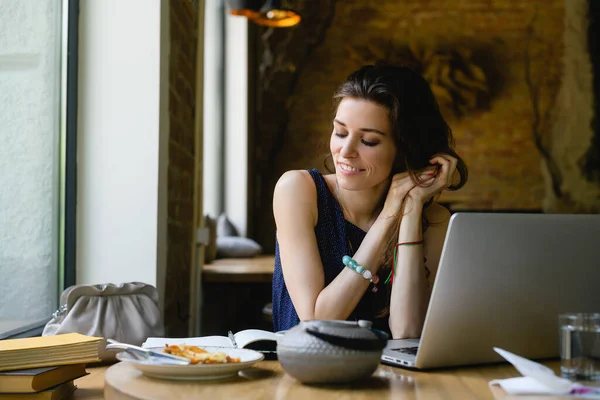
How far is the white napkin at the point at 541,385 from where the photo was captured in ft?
3.32

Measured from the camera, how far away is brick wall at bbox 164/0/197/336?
8.23 feet

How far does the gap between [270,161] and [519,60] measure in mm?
2084

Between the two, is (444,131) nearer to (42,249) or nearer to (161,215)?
(161,215)

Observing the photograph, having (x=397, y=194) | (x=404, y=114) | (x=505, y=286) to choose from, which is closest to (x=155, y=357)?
(x=505, y=286)

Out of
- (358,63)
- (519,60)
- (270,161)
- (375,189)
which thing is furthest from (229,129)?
(375,189)

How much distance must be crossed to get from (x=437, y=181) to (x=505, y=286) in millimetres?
707

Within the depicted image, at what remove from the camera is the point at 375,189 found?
2.03 metres

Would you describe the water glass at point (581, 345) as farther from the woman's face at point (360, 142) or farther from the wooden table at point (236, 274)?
the wooden table at point (236, 274)

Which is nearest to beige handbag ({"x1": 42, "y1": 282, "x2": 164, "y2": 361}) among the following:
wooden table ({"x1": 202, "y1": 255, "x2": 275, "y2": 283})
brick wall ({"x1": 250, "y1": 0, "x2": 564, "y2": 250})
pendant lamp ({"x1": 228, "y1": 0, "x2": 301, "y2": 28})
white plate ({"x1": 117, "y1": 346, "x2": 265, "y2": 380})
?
white plate ({"x1": 117, "y1": 346, "x2": 265, "y2": 380})

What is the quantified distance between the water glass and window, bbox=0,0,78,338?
1331 mm

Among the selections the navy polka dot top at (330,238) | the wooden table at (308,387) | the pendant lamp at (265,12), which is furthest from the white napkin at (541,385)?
the pendant lamp at (265,12)

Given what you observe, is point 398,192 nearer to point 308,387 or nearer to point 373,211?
point 373,211

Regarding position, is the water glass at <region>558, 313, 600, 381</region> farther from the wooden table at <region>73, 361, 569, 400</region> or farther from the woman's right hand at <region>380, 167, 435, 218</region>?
the woman's right hand at <region>380, 167, 435, 218</region>

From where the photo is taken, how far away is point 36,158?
2.04 meters
